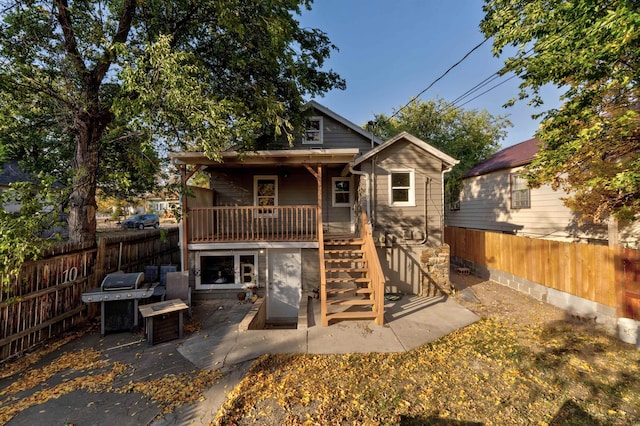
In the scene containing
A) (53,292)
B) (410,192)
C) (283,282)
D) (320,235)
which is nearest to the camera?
(53,292)

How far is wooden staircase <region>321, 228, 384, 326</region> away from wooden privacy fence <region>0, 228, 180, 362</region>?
5397mm

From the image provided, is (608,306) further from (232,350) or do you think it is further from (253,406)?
(232,350)

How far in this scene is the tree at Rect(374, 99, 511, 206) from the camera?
770 inches

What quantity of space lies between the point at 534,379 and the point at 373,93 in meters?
15.9

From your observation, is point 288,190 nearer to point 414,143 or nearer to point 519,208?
point 414,143

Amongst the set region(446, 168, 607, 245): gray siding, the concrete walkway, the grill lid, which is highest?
region(446, 168, 607, 245): gray siding

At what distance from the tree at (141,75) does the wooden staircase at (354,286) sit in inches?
147

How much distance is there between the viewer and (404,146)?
26.1ft

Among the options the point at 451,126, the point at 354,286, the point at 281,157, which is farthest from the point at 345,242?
the point at 451,126

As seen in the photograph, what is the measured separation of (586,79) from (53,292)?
36.8ft

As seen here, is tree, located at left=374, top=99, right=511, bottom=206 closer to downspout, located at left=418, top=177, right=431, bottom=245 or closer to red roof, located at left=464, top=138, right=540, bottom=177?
red roof, located at left=464, top=138, right=540, bottom=177

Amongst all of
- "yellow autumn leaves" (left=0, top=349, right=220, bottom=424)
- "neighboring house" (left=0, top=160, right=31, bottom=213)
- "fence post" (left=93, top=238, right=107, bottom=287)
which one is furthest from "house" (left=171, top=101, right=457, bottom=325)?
"neighboring house" (left=0, top=160, right=31, bottom=213)

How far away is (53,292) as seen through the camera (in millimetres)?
5047

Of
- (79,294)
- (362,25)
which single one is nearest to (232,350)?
(79,294)
